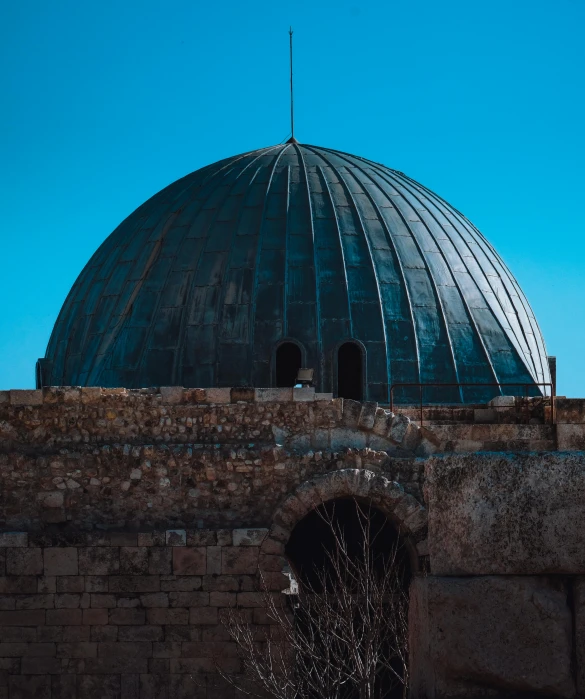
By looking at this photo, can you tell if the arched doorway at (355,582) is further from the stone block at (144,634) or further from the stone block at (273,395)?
the stone block at (144,634)

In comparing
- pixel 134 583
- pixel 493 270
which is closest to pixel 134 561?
pixel 134 583

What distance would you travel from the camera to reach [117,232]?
97.0ft

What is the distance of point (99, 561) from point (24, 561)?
3.15 ft

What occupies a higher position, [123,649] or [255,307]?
[255,307]

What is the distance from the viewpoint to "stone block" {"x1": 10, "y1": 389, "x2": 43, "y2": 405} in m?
17.6

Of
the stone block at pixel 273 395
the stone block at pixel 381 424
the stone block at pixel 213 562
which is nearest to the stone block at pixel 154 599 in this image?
the stone block at pixel 213 562

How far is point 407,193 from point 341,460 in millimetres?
11573

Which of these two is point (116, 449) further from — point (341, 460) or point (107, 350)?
point (107, 350)

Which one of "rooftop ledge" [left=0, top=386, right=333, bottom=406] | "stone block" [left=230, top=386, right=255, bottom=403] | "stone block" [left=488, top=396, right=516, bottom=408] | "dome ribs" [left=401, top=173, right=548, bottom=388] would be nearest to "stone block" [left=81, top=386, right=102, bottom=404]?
"rooftop ledge" [left=0, top=386, right=333, bottom=406]

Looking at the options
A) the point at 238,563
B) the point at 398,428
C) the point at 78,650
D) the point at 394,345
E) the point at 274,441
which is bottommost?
the point at 78,650

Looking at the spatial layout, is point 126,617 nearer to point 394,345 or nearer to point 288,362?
point 288,362

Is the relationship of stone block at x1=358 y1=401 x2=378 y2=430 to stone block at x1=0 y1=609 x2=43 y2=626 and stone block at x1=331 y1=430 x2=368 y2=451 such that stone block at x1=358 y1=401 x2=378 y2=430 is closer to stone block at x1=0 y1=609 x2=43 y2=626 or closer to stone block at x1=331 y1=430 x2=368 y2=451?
stone block at x1=331 y1=430 x2=368 y2=451

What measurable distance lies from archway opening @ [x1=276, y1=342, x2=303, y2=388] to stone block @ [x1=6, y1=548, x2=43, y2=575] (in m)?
8.22

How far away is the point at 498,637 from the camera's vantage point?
5.89 meters
